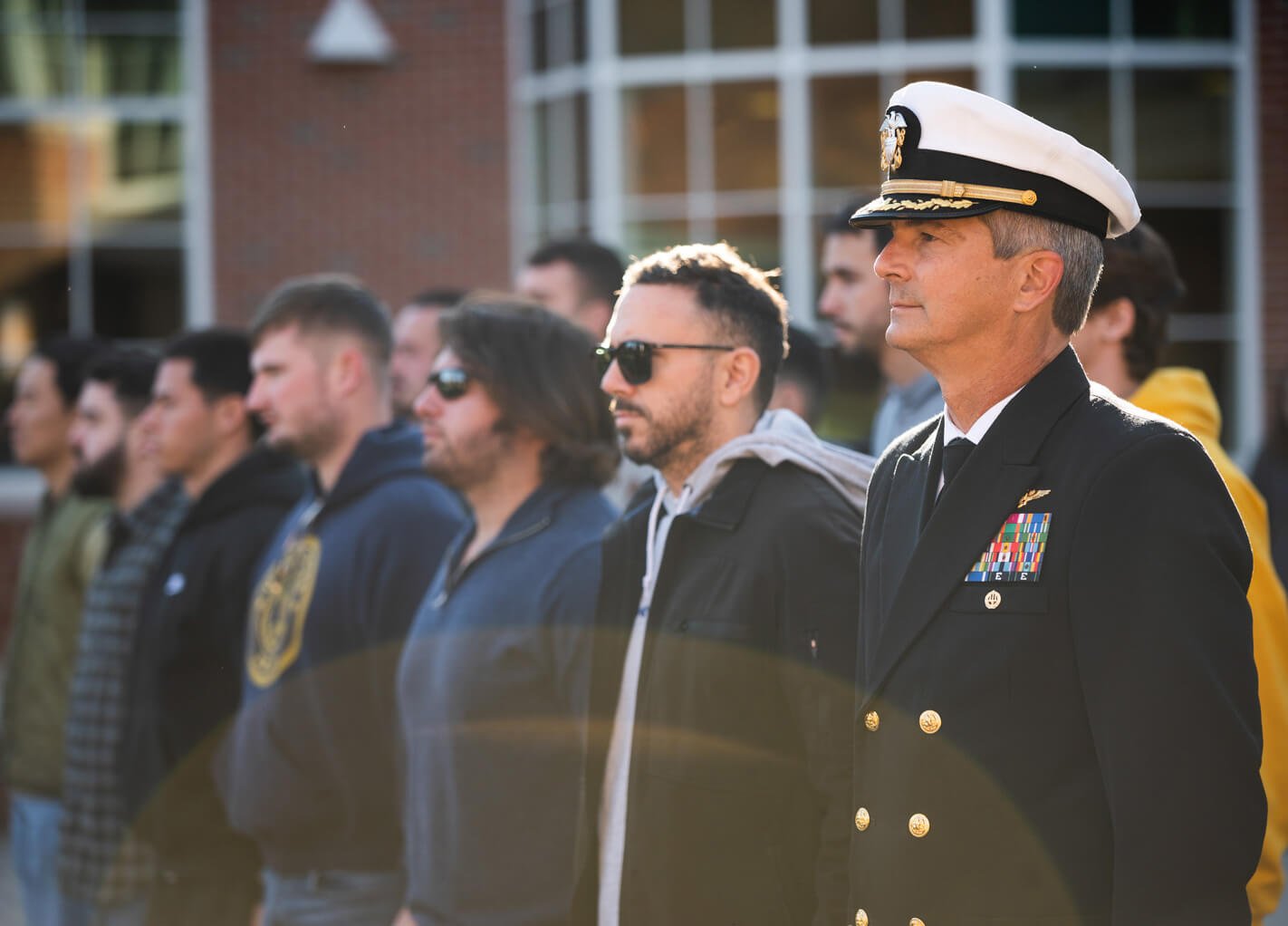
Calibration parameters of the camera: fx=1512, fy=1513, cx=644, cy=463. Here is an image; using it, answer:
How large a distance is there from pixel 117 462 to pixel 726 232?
12.7 ft

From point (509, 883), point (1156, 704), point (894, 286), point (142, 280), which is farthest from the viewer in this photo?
point (142, 280)

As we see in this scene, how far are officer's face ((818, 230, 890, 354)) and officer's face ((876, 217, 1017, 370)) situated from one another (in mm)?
2436

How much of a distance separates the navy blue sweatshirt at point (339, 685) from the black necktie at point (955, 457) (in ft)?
7.06

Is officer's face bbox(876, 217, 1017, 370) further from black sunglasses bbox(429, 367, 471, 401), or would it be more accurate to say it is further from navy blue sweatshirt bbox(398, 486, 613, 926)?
black sunglasses bbox(429, 367, 471, 401)

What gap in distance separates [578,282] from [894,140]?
3.13m

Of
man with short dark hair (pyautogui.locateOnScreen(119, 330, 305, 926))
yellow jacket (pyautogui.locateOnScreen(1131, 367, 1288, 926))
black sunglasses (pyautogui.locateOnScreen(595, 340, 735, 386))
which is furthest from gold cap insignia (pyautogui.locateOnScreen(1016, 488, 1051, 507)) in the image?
man with short dark hair (pyautogui.locateOnScreen(119, 330, 305, 926))

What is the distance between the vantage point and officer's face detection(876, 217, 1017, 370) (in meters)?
2.09

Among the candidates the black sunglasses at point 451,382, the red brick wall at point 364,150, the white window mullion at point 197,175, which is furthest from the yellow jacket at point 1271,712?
the white window mullion at point 197,175

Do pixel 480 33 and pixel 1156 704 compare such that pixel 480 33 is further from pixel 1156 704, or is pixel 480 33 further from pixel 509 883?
pixel 1156 704

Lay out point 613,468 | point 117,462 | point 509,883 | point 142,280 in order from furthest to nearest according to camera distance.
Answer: point 142,280
point 117,462
point 613,468
point 509,883

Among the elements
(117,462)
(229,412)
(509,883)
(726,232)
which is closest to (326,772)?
(509,883)

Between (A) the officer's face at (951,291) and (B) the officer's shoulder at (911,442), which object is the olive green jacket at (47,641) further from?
(A) the officer's face at (951,291)

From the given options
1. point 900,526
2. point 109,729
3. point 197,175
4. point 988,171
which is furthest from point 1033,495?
point 197,175

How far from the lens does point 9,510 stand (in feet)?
27.7
